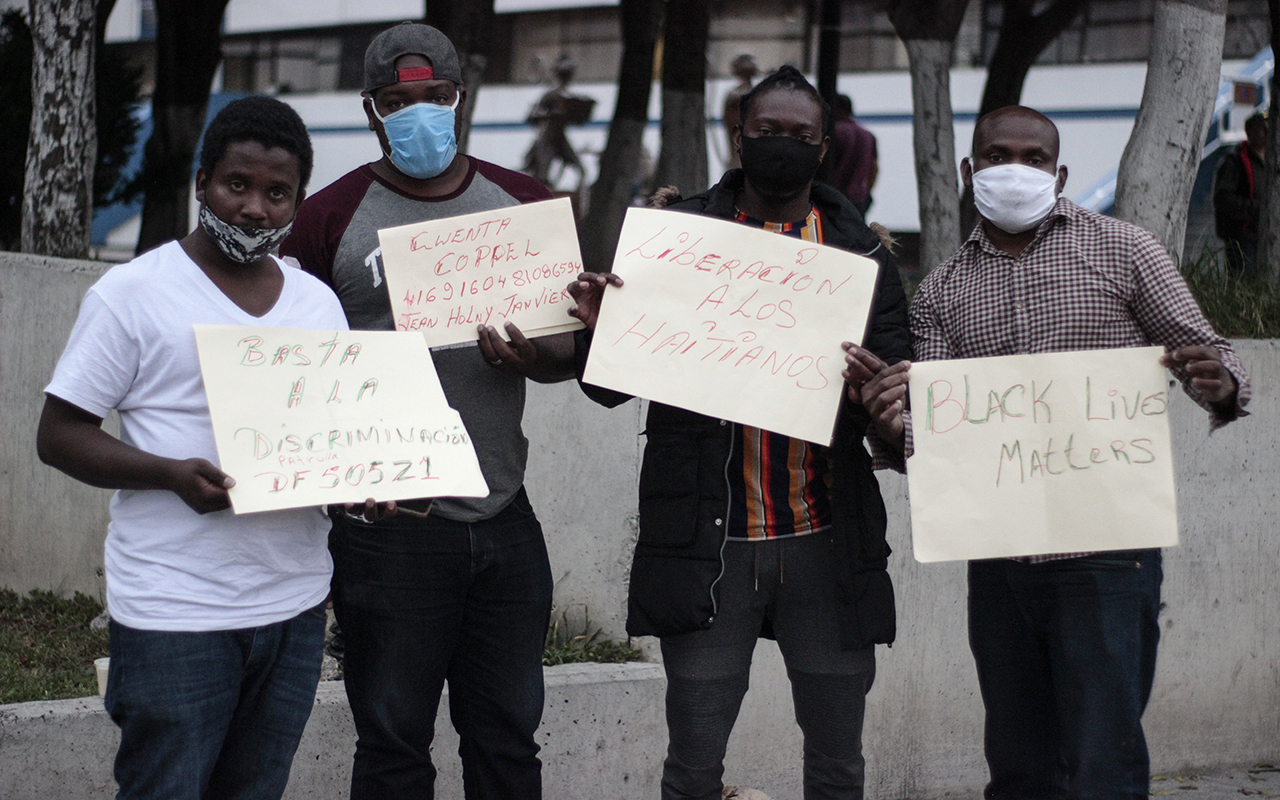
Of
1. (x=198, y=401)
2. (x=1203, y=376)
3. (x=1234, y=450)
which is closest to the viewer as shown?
(x=198, y=401)

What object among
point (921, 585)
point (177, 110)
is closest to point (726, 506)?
point (921, 585)

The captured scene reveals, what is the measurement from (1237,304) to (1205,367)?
316 cm

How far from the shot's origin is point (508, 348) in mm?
2744

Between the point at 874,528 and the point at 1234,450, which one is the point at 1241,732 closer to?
the point at 1234,450

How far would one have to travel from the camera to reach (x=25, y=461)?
17.8 feet

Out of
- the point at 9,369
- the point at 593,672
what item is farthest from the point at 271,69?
the point at 593,672

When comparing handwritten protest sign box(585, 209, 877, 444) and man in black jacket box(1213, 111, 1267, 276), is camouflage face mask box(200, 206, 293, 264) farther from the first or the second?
man in black jacket box(1213, 111, 1267, 276)

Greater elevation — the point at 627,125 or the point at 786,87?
the point at 627,125

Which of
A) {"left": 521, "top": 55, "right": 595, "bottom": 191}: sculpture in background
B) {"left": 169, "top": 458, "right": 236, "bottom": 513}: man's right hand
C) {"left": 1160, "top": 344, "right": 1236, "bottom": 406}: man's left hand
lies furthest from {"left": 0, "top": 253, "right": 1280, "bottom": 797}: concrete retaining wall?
{"left": 521, "top": 55, "right": 595, "bottom": 191}: sculpture in background

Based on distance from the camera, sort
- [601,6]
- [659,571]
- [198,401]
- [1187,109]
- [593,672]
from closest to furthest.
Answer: [198,401] < [659,571] < [593,672] < [1187,109] < [601,6]

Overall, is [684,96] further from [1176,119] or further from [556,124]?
[556,124]

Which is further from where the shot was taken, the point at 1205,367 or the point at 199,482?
the point at 1205,367

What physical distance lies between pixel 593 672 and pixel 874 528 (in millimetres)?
1596

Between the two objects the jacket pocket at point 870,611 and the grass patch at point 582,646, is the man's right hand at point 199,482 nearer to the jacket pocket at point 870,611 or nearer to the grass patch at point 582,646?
the jacket pocket at point 870,611
